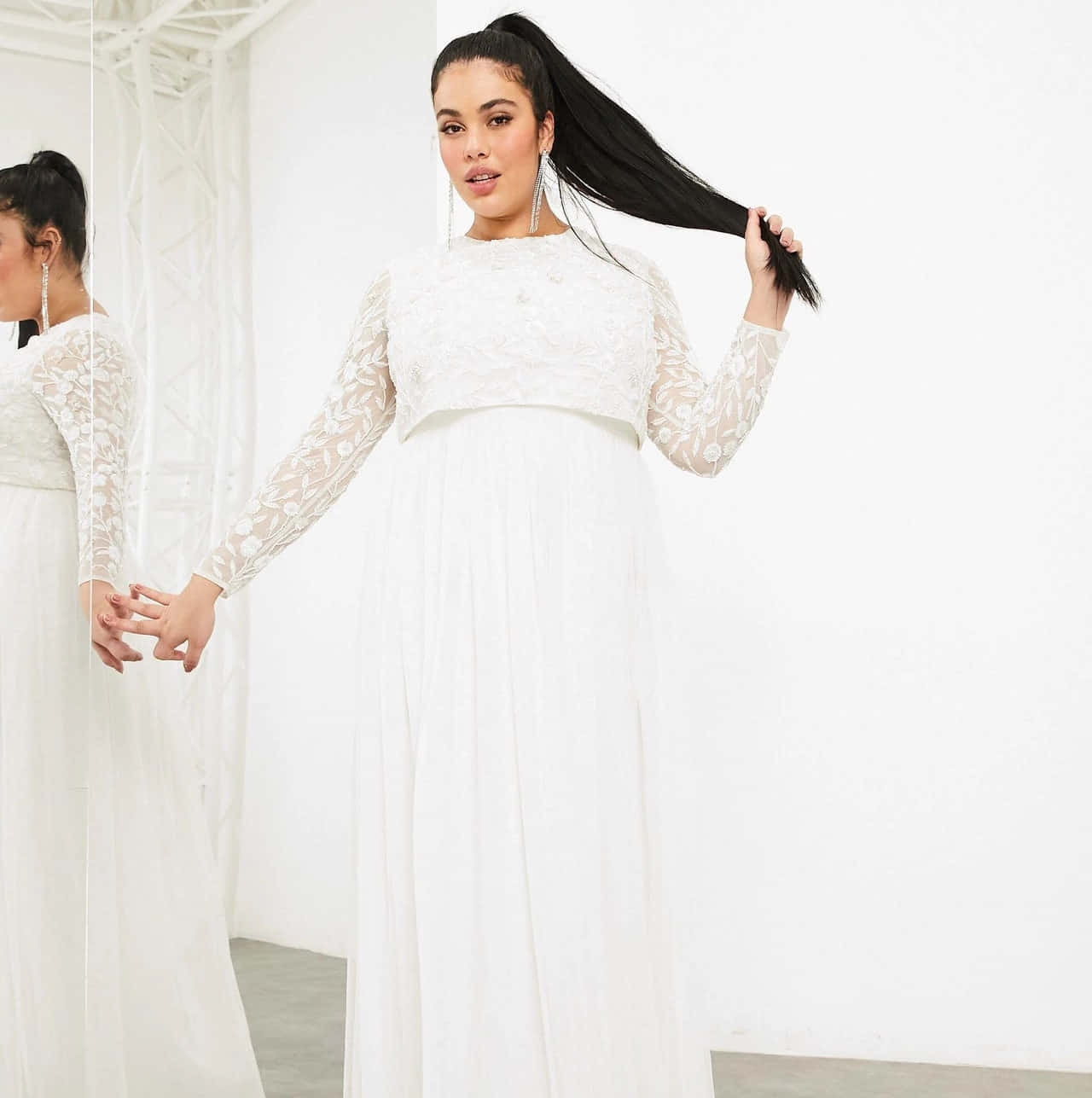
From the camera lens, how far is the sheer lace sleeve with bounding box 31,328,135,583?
5.48ft

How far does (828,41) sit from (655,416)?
147 centimetres

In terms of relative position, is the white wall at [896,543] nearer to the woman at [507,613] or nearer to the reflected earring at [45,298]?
the woman at [507,613]

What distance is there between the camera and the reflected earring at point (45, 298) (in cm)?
166

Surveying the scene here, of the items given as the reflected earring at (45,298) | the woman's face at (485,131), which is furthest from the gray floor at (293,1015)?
the woman's face at (485,131)

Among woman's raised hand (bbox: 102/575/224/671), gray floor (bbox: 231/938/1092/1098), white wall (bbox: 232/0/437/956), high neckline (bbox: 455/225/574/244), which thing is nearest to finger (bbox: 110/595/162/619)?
woman's raised hand (bbox: 102/575/224/671)

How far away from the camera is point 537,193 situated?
1799mm

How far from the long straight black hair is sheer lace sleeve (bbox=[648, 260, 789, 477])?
4.1 inches

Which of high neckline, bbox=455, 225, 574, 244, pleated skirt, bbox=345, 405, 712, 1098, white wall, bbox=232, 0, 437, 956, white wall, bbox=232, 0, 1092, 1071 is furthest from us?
white wall, bbox=232, 0, 1092, 1071

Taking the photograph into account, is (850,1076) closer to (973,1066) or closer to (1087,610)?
(973,1066)

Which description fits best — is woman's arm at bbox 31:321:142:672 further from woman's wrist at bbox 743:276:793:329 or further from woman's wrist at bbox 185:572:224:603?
woman's wrist at bbox 743:276:793:329

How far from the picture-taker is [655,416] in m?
1.82
